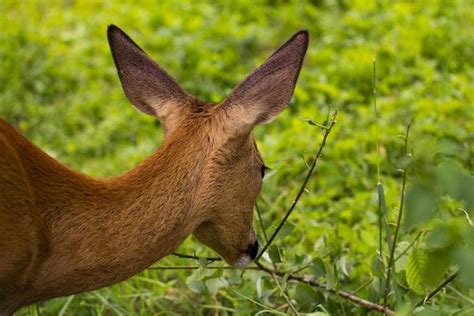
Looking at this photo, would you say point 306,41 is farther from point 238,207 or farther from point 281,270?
point 281,270

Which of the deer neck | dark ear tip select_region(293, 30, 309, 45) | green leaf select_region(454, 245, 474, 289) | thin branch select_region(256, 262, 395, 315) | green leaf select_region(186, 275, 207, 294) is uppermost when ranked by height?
dark ear tip select_region(293, 30, 309, 45)

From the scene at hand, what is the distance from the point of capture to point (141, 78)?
3723 millimetres

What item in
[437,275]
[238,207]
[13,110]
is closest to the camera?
[437,275]

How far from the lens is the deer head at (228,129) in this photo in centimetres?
339

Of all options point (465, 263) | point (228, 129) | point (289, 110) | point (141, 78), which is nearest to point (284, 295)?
point (228, 129)

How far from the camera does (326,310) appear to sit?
3988 mm

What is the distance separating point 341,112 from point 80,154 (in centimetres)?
149

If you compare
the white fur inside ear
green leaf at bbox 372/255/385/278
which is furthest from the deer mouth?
green leaf at bbox 372/255/385/278

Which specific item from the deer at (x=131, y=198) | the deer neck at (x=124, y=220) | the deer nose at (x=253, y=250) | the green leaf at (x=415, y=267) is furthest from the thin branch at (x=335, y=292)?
the deer neck at (x=124, y=220)

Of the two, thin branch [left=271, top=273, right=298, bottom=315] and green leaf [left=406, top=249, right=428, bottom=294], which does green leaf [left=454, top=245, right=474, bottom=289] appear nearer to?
green leaf [left=406, top=249, right=428, bottom=294]

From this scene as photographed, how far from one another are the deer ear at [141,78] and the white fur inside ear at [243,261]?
0.54m

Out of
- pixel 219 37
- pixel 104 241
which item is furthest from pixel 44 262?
pixel 219 37

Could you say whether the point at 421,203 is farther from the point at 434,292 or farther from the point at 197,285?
the point at 197,285

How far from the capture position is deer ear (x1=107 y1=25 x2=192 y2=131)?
367 cm
